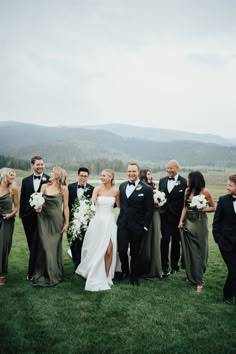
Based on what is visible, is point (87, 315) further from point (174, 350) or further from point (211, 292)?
point (211, 292)

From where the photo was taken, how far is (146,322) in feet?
17.6

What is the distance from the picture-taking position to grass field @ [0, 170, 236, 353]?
4.61m

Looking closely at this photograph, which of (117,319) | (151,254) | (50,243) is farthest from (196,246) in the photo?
(50,243)

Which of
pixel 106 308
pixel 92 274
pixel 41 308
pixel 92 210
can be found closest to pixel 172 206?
pixel 92 210

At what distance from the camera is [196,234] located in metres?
7.12

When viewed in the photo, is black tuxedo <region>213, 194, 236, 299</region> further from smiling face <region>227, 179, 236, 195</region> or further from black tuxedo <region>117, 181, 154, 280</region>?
black tuxedo <region>117, 181, 154, 280</region>

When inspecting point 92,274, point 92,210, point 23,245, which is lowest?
point 23,245

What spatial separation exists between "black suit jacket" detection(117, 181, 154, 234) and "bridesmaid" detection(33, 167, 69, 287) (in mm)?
1296

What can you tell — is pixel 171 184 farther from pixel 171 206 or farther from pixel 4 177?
pixel 4 177

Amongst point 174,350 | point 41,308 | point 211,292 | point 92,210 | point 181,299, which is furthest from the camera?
point 92,210

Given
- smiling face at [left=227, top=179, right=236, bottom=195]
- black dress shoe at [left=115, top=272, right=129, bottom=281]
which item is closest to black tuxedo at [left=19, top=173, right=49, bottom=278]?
black dress shoe at [left=115, top=272, right=129, bottom=281]

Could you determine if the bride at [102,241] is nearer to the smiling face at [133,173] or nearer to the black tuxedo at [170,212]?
the smiling face at [133,173]

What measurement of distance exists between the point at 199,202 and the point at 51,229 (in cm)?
312

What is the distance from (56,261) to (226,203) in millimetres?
3707
